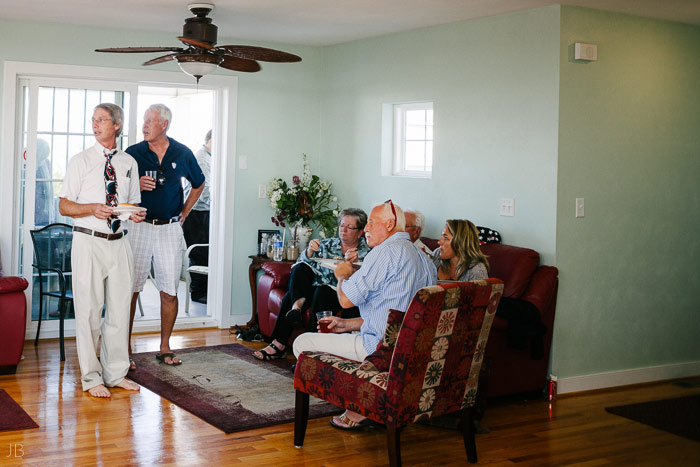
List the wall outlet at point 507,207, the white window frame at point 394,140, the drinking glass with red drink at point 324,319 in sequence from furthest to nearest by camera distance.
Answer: the white window frame at point 394,140 → the wall outlet at point 507,207 → the drinking glass with red drink at point 324,319

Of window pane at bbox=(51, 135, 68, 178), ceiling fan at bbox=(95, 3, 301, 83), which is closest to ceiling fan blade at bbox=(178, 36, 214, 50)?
ceiling fan at bbox=(95, 3, 301, 83)

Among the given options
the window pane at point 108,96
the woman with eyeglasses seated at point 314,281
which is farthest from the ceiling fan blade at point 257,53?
the window pane at point 108,96

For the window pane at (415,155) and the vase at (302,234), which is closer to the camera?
the window pane at (415,155)

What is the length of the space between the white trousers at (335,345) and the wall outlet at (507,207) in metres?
1.70

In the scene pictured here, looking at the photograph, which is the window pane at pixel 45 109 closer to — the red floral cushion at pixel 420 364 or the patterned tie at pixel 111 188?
the patterned tie at pixel 111 188

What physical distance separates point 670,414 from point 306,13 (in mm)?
3465

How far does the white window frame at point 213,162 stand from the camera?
597 centimetres

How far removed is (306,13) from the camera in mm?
5414

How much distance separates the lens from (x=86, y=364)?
4633 millimetres

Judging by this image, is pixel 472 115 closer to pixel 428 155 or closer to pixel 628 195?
pixel 428 155

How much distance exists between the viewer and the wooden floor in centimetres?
367

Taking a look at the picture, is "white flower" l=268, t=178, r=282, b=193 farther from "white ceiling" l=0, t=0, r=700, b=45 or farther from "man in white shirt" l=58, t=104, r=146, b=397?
"man in white shirt" l=58, t=104, r=146, b=397

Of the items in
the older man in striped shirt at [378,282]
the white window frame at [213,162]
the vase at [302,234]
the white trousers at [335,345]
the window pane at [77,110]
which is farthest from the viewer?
the vase at [302,234]

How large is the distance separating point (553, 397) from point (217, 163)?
349cm
